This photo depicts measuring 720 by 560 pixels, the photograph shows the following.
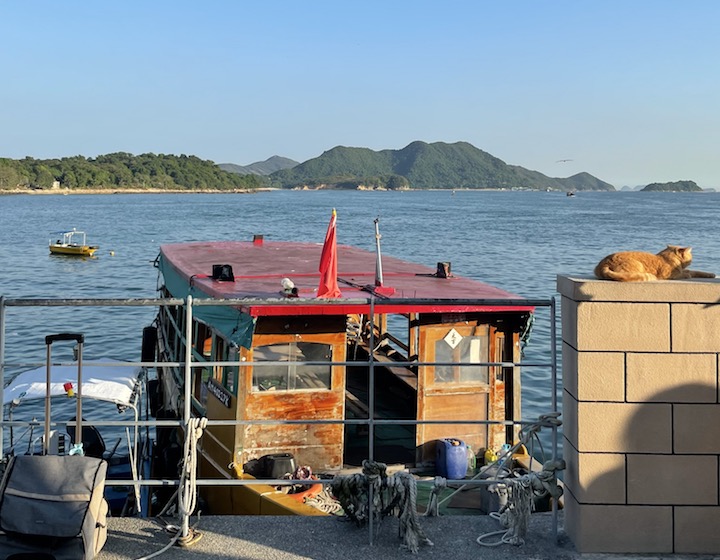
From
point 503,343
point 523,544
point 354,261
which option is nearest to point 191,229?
point 354,261

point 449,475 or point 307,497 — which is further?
point 449,475

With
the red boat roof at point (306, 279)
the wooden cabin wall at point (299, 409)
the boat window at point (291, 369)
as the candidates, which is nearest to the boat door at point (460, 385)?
the red boat roof at point (306, 279)

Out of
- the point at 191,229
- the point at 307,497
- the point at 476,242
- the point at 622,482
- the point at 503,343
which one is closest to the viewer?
the point at 622,482

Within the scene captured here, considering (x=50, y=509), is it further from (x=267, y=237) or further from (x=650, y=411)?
(x=267, y=237)

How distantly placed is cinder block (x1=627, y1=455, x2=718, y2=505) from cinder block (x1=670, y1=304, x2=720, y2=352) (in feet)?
2.10

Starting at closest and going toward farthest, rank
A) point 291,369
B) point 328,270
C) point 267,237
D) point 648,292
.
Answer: point 648,292 < point 328,270 < point 291,369 < point 267,237

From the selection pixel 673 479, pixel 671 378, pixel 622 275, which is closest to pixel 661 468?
pixel 673 479

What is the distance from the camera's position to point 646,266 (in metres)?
4.76

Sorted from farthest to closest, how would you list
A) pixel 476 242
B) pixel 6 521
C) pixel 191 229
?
pixel 191 229, pixel 476 242, pixel 6 521

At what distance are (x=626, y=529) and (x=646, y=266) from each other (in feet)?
5.14

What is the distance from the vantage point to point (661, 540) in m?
4.57

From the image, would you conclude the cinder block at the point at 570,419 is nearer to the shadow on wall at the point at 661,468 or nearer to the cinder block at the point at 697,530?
the shadow on wall at the point at 661,468

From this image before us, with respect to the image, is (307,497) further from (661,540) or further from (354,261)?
(354,261)

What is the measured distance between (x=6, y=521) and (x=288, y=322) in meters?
4.72
